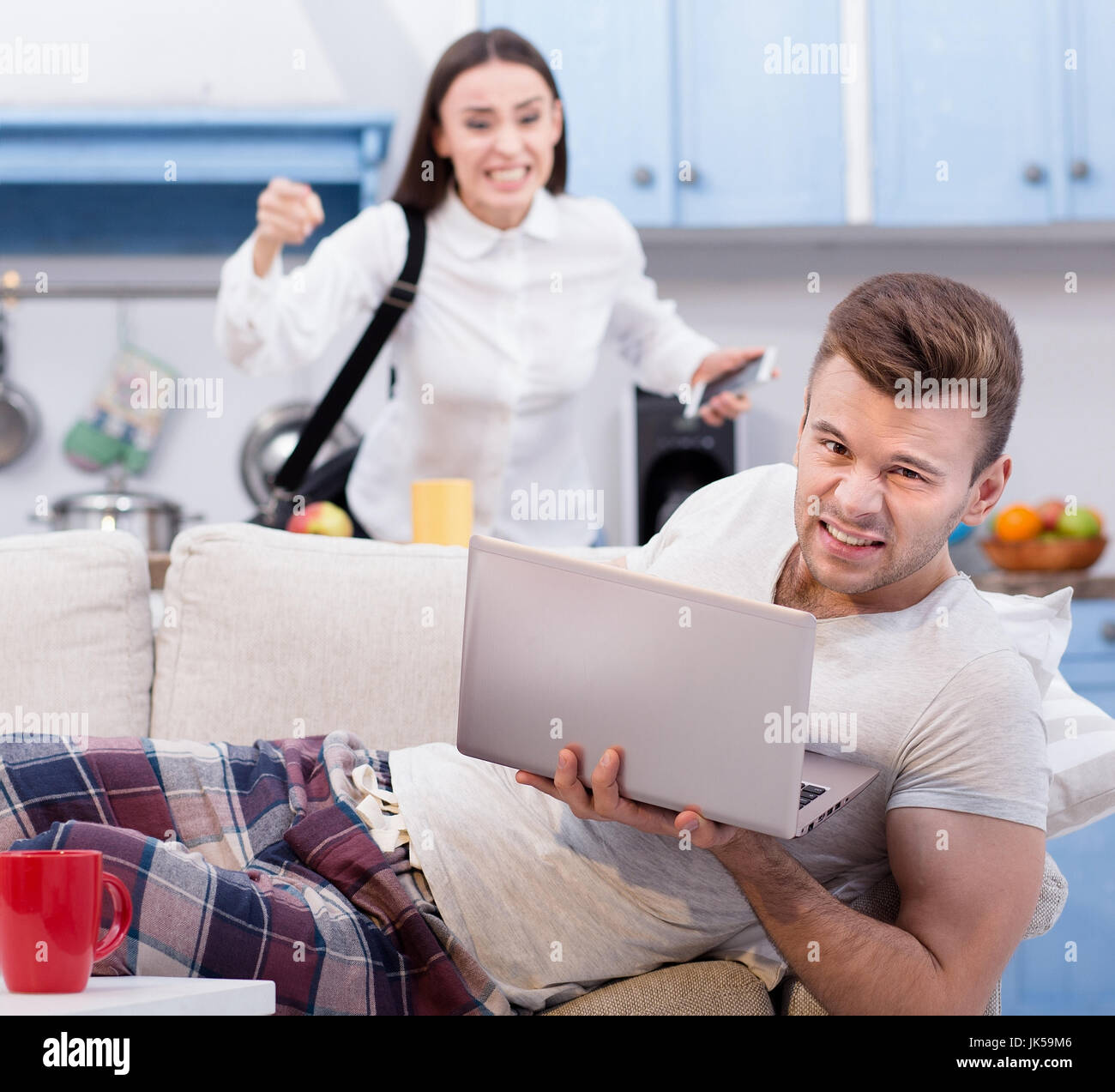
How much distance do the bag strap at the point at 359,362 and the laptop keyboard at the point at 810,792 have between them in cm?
122

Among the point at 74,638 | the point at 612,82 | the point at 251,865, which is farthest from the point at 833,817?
the point at 612,82

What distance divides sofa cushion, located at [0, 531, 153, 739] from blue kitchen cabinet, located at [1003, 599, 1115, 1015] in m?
1.72

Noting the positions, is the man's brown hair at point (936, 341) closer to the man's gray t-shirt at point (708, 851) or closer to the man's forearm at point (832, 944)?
the man's gray t-shirt at point (708, 851)

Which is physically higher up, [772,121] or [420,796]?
[772,121]

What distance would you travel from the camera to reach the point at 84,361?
10.7 feet

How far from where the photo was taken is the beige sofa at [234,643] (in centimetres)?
156

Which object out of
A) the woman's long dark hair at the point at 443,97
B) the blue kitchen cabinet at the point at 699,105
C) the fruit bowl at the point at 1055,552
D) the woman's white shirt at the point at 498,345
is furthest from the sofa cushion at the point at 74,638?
the fruit bowl at the point at 1055,552

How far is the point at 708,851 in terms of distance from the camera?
3.67 feet

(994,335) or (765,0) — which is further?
(765,0)

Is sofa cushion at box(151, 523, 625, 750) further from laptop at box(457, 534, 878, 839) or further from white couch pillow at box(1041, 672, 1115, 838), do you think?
white couch pillow at box(1041, 672, 1115, 838)

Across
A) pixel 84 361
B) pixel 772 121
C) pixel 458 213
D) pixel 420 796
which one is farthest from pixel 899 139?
pixel 420 796

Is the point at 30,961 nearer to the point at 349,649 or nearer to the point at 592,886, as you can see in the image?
the point at 592,886
